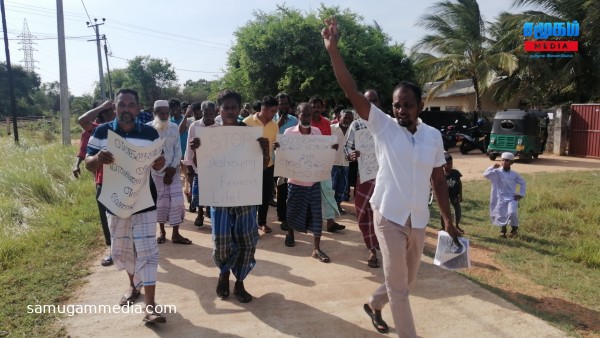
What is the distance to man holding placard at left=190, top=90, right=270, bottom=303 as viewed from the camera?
3.81 m

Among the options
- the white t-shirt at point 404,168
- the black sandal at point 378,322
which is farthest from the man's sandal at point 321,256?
the white t-shirt at point 404,168

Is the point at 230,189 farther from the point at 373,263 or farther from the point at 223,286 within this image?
the point at 373,263

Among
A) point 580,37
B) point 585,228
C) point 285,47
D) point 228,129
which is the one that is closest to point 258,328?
point 228,129

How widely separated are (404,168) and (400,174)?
46mm

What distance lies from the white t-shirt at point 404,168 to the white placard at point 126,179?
178 cm

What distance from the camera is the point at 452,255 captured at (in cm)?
309

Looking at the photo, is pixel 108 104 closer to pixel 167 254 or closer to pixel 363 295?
pixel 167 254

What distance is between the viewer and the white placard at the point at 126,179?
3365mm

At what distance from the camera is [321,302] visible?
3859 millimetres

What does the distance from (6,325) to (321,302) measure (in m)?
2.53

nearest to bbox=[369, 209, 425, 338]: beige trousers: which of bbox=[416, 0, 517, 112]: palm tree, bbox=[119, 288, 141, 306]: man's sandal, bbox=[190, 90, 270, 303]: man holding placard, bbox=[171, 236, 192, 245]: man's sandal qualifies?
bbox=[190, 90, 270, 303]: man holding placard

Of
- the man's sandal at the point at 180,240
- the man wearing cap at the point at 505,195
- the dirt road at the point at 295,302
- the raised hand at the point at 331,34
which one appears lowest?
the dirt road at the point at 295,302

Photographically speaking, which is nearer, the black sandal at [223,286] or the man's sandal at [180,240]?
the black sandal at [223,286]

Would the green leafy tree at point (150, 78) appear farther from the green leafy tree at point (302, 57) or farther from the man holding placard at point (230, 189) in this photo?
the man holding placard at point (230, 189)
